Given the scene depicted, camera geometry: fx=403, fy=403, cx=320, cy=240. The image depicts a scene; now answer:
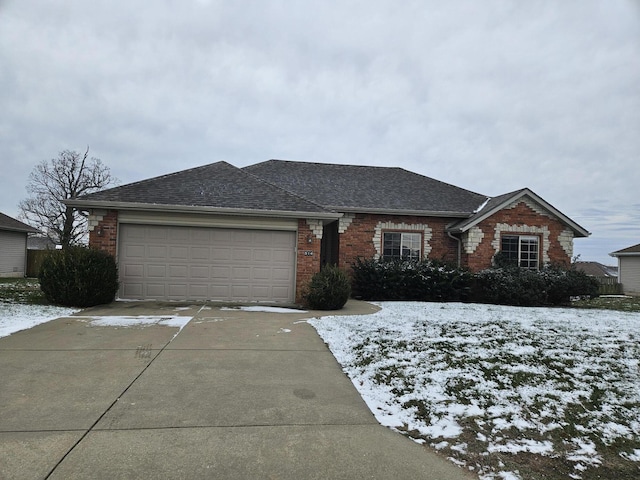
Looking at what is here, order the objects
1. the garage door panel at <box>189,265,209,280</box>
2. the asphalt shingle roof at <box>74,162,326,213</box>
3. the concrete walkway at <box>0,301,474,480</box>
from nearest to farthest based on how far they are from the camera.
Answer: the concrete walkway at <box>0,301,474,480</box> < the asphalt shingle roof at <box>74,162,326,213</box> < the garage door panel at <box>189,265,209,280</box>

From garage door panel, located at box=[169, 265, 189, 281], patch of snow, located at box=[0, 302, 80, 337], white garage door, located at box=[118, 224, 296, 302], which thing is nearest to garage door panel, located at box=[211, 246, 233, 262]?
white garage door, located at box=[118, 224, 296, 302]

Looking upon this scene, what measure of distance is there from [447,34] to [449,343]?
344 inches

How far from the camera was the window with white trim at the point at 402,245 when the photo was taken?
47.5 ft

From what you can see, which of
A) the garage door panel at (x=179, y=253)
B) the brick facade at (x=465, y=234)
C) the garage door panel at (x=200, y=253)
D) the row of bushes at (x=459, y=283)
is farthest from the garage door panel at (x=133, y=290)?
the brick facade at (x=465, y=234)

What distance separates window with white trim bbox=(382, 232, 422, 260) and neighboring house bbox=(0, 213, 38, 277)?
19.7 meters

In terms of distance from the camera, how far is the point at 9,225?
2180 cm

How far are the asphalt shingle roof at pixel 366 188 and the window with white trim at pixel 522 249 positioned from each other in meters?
1.78

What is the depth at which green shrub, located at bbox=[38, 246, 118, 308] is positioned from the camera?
970 cm

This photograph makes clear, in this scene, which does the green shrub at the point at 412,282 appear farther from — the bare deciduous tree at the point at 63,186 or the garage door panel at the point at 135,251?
the bare deciduous tree at the point at 63,186

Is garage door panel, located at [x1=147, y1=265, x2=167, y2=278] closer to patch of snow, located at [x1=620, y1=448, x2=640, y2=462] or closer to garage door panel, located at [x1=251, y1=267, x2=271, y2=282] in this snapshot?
garage door panel, located at [x1=251, y1=267, x2=271, y2=282]

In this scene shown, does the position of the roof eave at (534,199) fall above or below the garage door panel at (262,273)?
above

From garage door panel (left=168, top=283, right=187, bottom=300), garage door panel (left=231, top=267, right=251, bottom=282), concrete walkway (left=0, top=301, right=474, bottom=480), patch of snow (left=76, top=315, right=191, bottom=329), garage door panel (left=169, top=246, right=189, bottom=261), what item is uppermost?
garage door panel (left=169, top=246, right=189, bottom=261)

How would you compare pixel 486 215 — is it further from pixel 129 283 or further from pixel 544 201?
pixel 129 283

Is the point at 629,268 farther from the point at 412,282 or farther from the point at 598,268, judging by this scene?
the point at 598,268
